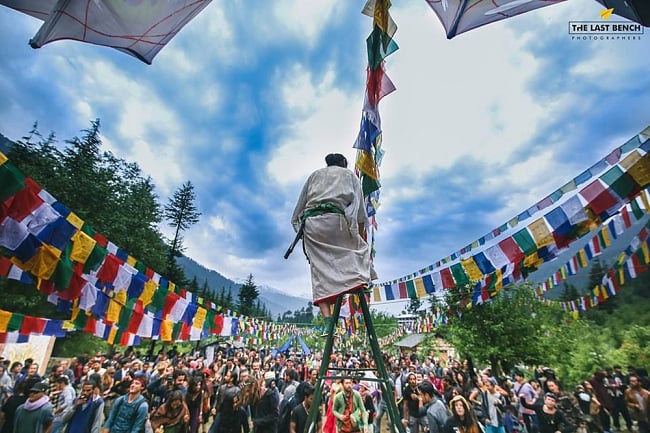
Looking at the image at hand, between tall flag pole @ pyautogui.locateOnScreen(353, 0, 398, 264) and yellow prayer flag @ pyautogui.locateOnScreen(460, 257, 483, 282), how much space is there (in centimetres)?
475

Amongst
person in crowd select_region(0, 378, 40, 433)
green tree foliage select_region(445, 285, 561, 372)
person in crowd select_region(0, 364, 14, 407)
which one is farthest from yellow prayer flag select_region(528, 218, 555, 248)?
green tree foliage select_region(445, 285, 561, 372)

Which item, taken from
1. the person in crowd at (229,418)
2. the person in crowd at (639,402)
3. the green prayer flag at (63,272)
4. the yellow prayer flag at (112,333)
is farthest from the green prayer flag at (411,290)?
the yellow prayer flag at (112,333)

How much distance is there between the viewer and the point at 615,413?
9930 millimetres

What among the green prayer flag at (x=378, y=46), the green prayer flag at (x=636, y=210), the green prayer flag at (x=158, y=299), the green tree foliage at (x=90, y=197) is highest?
the green tree foliage at (x=90, y=197)

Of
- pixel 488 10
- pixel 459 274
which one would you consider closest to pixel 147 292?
pixel 459 274

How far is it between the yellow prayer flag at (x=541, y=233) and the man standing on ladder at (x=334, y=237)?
463 cm

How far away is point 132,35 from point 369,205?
3192 mm

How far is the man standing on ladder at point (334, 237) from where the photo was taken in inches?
84.1

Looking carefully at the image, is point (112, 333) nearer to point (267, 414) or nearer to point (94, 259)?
point (94, 259)

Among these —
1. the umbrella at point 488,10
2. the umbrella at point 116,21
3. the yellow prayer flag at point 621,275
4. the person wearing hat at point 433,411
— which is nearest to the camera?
the umbrella at point 116,21

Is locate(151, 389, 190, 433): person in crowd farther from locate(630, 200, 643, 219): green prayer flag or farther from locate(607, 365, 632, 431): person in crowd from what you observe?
locate(607, 365, 632, 431): person in crowd

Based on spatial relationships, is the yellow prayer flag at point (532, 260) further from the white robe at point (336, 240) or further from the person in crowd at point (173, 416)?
the person in crowd at point (173, 416)

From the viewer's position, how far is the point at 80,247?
19.6 ft

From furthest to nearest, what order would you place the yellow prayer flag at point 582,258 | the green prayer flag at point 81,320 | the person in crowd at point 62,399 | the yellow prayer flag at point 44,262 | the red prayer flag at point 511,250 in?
the green prayer flag at point 81,320 → the yellow prayer flag at point 582,258 → the person in crowd at point 62,399 → the red prayer flag at point 511,250 → the yellow prayer flag at point 44,262
